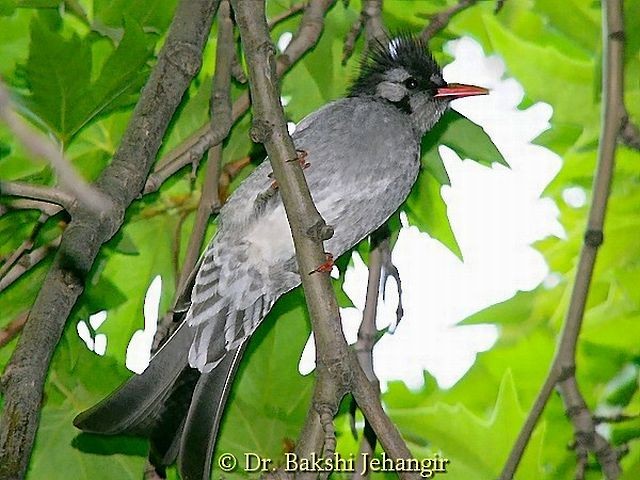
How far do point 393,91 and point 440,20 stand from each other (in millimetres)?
232

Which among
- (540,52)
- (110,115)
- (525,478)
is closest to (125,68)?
(110,115)

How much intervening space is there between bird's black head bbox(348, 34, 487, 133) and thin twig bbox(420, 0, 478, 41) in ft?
0.12

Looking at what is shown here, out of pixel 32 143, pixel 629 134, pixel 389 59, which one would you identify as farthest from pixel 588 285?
pixel 32 143

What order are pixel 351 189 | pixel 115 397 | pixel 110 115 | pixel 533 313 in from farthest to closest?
1. pixel 533 313
2. pixel 110 115
3. pixel 351 189
4. pixel 115 397

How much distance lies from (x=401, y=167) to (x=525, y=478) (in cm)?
83

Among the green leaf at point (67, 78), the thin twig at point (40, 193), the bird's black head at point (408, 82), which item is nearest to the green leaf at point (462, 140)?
the bird's black head at point (408, 82)

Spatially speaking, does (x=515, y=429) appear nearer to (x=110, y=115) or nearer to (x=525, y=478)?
(x=525, y=478)

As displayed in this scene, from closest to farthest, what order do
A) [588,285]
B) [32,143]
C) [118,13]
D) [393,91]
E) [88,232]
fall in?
[32,143]
[88,232]
[588,285]
[118,13]
[393,91]

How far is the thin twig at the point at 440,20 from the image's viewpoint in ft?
8.62

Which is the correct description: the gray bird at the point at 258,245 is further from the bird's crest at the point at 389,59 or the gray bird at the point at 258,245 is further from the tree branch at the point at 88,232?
the tree branch at the point at 88,232

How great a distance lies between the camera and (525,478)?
240 centimetres

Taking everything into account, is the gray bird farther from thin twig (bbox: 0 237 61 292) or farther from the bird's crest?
thin twig (bbox: 0 237 61 292)

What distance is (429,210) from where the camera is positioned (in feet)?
8.41

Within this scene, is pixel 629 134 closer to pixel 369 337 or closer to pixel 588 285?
pixel 588 285
